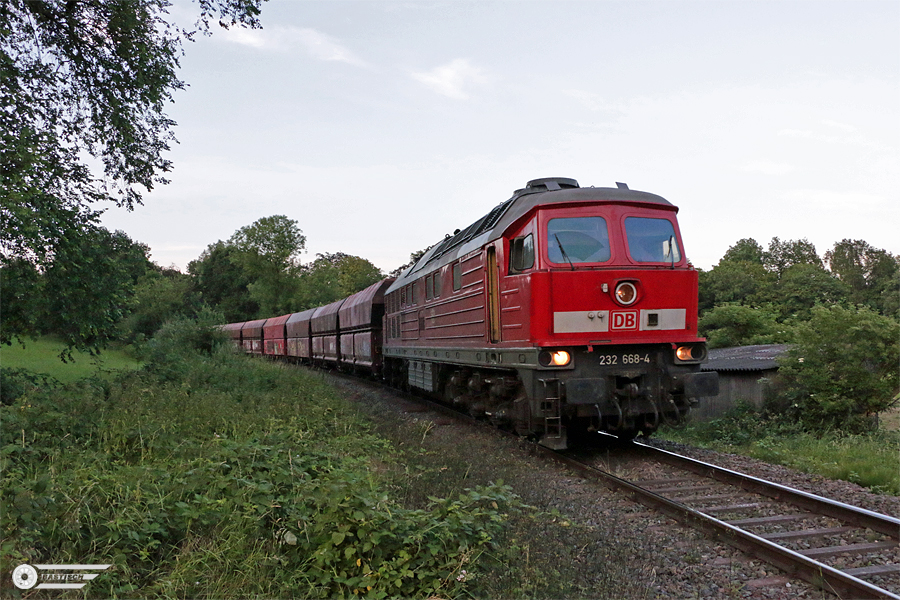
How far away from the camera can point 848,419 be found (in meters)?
10.6

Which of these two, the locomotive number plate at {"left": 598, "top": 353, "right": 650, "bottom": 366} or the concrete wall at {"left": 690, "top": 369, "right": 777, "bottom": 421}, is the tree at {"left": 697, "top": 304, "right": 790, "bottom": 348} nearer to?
the concrete wall at {"left": 690, "top": 369, "right": 777, "bottom": 421}

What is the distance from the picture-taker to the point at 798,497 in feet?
20.4

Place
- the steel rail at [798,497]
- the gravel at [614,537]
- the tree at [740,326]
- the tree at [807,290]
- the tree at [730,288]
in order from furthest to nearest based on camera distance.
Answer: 1. the tree at [730,288]
2. the tree at [807,290]
3. the tree at [740,326]
4. the steel rail at [798,497]
5. the gravel at [614,537]

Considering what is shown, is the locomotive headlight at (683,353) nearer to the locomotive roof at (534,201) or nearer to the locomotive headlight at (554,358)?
the locomotive headlight at (554,358)

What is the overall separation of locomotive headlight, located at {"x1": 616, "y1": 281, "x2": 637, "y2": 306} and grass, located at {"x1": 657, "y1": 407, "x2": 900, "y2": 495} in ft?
9.48

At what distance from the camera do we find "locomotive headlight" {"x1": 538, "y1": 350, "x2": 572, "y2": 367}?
7977 mm

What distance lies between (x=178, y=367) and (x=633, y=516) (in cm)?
1107

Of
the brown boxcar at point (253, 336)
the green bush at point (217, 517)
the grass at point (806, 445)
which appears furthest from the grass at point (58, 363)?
the brown boxcar at point (253, 336)

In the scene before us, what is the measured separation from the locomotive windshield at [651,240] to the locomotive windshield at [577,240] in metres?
0.37

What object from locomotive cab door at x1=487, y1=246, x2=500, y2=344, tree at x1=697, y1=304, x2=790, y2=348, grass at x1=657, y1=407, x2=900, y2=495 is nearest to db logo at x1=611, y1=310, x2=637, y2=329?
locomotive cab door at x1=487, y1=246, x2=500, y2=344

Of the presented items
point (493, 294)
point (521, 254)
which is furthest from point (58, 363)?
point (521, 254)

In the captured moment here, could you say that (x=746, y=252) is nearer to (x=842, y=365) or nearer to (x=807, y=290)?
(x=807, y=290)

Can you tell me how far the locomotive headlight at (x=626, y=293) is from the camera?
324 inches

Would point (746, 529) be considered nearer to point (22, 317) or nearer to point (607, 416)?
point (607, 416)
